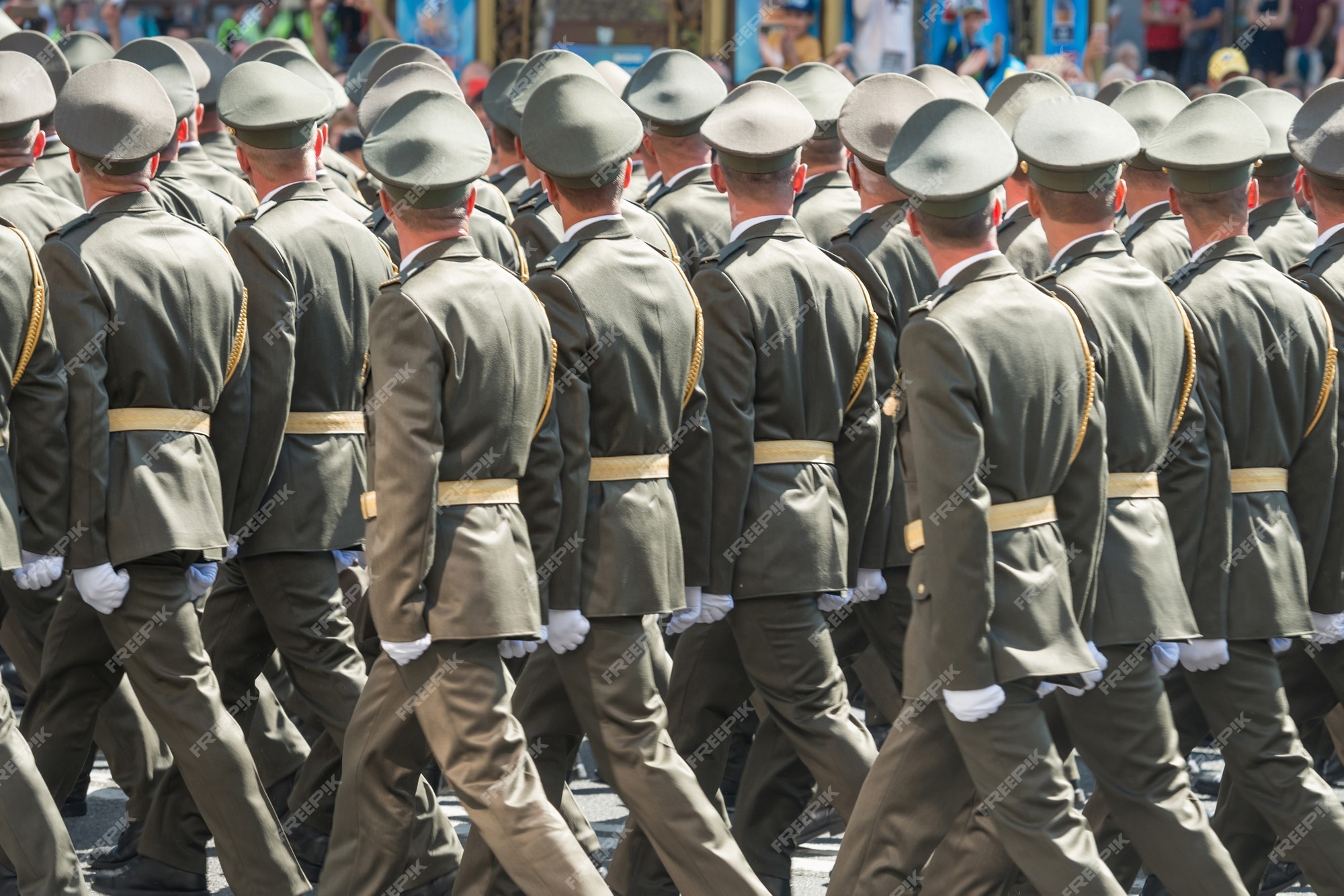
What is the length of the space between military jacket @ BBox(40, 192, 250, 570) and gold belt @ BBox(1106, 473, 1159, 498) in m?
2.17

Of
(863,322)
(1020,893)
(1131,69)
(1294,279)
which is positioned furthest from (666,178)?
(1131,69)

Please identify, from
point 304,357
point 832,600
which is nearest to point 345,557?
point 304,357

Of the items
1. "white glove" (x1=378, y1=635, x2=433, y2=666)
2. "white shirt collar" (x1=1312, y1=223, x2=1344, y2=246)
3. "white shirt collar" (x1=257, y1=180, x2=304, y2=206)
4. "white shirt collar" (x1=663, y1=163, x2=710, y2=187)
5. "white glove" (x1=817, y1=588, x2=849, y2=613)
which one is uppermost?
"white shirt collar" (x1=257, y1=180, x2=304, y2=206)

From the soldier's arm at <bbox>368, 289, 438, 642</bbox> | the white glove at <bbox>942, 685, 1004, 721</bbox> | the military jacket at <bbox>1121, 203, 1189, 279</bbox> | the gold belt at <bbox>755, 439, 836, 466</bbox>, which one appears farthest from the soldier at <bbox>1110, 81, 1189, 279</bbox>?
the soldier's arm at <bbox>368, 289, 438, 642</bbox>

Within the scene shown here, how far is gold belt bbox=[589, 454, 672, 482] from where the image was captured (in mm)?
4785

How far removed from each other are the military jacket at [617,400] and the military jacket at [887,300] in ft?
3.61

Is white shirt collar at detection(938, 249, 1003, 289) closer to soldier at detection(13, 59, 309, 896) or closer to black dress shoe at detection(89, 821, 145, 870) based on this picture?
soldier at detection(13, 59, 309, 896)

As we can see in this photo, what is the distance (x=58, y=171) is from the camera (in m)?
7.42

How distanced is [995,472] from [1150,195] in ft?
9.34

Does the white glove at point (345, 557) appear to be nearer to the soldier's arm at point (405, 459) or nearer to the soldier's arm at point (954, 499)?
the soldier's arm at point (405, 459)

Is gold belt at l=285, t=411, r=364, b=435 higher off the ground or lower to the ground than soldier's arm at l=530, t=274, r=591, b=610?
lower

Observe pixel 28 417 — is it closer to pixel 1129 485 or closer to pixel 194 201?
pixel 194 201

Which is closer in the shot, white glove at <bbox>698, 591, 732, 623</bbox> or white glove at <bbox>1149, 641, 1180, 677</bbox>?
white glove at <bbox>1149, 641, 1180, 677</bbox>

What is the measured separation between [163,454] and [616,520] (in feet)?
3.78
